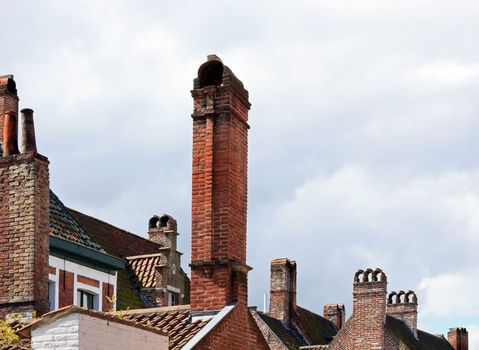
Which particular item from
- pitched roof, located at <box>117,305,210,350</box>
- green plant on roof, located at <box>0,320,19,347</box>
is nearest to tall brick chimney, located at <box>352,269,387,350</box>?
pitched roof, located at <box>117,305,210,350</box>

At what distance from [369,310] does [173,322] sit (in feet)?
94.5

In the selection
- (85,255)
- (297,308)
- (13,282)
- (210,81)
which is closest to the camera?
(13,282)

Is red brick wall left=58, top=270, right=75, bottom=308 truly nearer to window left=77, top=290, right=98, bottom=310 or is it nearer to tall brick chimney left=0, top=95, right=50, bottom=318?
window left=77, top=290, right=98, bottom=310

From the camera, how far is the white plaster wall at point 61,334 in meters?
15.0

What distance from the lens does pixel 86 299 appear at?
104 ft

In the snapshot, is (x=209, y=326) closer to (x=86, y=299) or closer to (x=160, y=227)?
(x=86, y=299)

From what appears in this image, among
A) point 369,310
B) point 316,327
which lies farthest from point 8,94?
point 316,327

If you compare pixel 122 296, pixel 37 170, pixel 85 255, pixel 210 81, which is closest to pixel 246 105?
pixel 210 81

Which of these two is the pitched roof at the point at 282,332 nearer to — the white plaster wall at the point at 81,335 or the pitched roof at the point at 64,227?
the pitched roof at the point at 64,227

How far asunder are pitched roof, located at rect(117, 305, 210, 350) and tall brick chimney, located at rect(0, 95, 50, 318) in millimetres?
1603

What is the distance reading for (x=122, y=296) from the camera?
117ft

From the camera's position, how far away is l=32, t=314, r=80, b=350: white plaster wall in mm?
14961

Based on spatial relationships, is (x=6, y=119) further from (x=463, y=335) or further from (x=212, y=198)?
(x=463, y=335)

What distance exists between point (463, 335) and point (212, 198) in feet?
176
